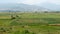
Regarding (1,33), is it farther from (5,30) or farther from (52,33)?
(52,33)

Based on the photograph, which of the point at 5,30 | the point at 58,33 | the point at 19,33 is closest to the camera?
the point at 19,33

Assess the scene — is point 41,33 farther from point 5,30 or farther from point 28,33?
point 5,30

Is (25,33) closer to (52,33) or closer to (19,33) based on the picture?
(19,33)

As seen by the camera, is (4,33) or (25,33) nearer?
(25,33)

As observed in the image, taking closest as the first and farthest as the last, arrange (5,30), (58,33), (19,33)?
(19,33) < (58,33) < (5,30)

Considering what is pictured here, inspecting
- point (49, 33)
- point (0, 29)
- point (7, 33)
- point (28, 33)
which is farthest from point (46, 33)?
point (0, 29)

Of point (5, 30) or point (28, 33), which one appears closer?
point (28, 33)

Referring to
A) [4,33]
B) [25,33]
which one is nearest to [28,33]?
[25,33]
